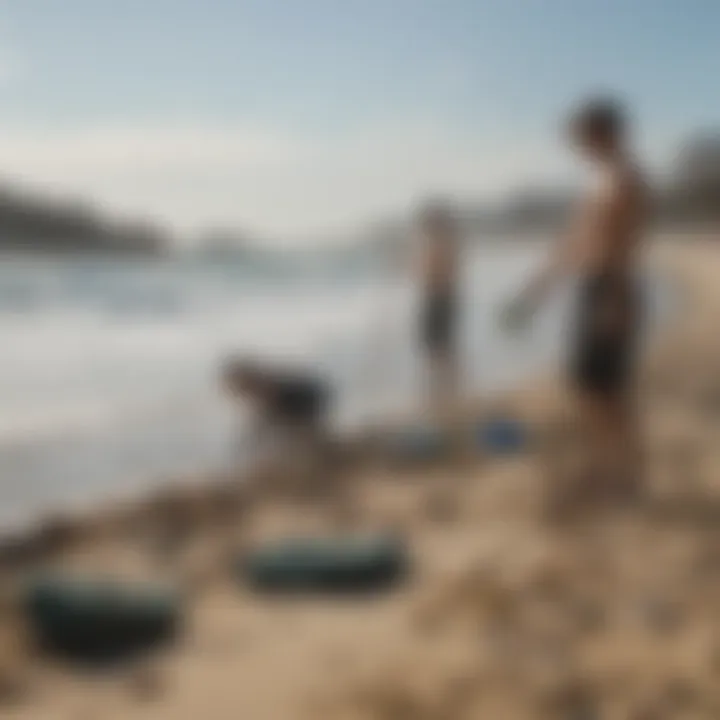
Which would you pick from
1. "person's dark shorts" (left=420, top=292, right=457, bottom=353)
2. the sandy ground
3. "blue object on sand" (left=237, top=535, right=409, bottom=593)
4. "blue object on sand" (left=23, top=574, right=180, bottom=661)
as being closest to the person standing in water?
"person's dark shorts" (left=420, top=292, right=457, bottom=353)

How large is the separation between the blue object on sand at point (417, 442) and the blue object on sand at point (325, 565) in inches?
5.0

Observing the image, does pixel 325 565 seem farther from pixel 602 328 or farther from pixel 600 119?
pixel 600 119

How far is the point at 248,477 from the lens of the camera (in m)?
1.29

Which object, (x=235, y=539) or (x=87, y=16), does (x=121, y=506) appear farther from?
(x=87, y=16)

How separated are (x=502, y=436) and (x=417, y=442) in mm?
102

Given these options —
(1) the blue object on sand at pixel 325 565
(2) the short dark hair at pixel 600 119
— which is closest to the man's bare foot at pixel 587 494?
(1) the blue object on sand at pixel 325 565

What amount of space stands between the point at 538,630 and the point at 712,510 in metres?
0.34

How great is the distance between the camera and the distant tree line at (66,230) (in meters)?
1.19

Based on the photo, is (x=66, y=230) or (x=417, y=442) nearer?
(x=66, y=230)

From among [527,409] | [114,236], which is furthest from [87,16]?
[527,409]

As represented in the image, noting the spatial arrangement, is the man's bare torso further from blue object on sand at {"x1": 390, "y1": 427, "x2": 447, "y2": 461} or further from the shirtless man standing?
blue object on sand at {"x1": 390, "y1": 427, "x2": 447, "y2": 461}

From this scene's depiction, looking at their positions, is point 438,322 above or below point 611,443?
above

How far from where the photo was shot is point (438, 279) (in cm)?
128

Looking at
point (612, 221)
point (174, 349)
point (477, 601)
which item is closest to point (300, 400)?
point (174, 349)
